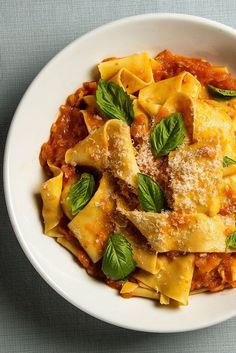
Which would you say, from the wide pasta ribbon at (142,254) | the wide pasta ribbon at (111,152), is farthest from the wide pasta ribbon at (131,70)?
the wide pasta ribbon at (142,254)

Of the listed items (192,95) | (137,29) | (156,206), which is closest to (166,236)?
(156,206)

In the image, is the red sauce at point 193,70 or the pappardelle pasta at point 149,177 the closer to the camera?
the pappardelle pasta at point 149,177

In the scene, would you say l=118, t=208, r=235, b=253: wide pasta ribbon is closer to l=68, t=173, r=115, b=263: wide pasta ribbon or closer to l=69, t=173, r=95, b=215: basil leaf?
l=68, t=173, r=115, b=263: wide pasta ribbon

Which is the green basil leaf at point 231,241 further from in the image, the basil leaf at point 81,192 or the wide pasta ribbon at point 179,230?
the basil leaf at point 81,192

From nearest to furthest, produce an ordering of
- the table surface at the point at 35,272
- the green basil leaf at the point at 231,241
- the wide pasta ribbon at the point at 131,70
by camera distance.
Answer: the green basil leaf at the point at 231,241
the wide pasta ribbon at the point at 131,70
the table surface at the point at 35,272

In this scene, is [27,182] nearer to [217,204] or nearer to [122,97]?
[122,97]

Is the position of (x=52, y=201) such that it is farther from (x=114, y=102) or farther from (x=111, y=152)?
(x=114, y=102)

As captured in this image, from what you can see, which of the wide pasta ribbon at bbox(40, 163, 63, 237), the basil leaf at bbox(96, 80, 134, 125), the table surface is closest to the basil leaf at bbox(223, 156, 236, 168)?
the basil leaf at bbox(96, 80, 134, 125)
